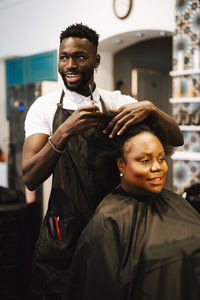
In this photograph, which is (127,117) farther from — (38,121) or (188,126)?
(188,126)

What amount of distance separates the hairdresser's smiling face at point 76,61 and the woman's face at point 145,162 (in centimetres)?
29

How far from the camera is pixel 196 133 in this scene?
3.41m

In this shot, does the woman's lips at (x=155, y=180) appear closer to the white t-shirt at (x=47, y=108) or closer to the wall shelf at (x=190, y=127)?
the white t-shirt at (x=47, y=108)

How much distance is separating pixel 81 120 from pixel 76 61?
28 cm

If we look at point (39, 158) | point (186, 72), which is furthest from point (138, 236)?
point (186, 72)

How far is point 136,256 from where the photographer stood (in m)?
1.10

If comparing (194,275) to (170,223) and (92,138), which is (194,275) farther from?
(92,138)

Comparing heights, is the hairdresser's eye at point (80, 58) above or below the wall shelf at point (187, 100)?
below

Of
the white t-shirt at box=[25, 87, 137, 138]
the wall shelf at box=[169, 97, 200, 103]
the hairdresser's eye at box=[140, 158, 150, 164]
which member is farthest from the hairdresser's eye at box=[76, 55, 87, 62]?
the wall shelf at box=[169, 97, 200, 103]

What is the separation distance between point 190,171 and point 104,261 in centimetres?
250

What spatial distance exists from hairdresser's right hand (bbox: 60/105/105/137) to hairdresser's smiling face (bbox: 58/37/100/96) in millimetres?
Answer: 209

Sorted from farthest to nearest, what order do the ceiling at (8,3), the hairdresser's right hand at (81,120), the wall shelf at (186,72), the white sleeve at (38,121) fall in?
the ceiling at (8,3) → the wall shelf at (186,72) → the white sleeve at (38,121) → the hairdresser's right hand at (81,120)

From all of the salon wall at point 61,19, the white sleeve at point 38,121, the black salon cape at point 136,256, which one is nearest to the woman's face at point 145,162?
the black salon cape at point 136,256

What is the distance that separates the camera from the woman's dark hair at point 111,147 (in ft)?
3.90
